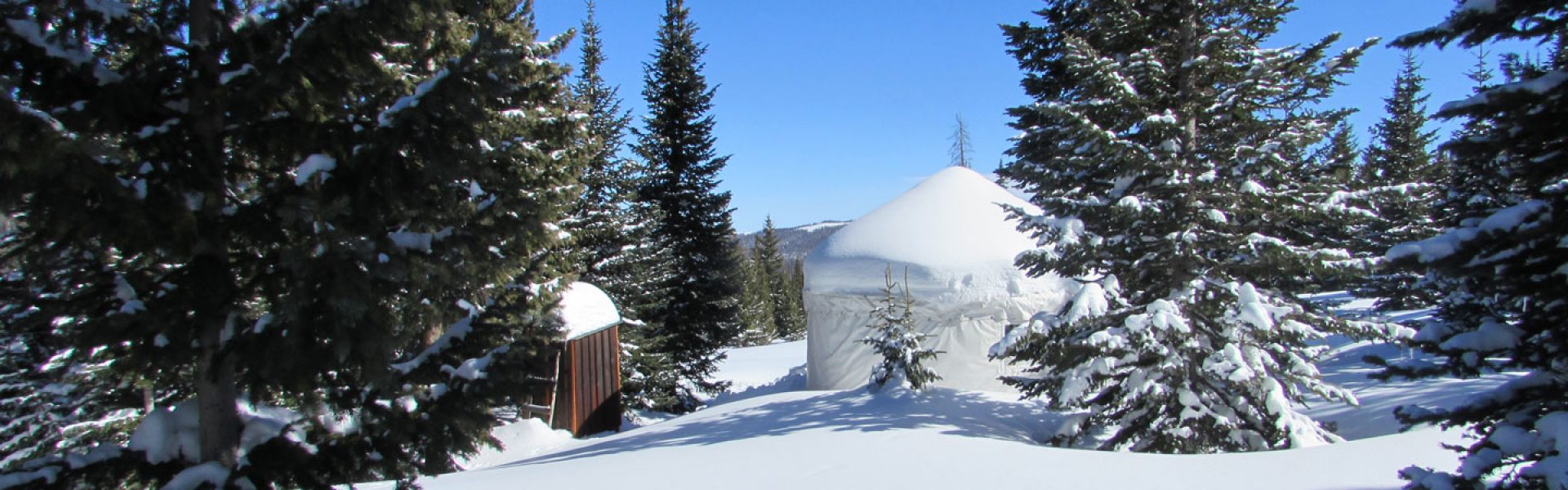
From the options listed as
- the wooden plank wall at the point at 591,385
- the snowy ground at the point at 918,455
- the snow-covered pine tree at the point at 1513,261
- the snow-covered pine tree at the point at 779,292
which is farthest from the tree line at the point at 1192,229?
the snow-covered pine tree at the point at 779,292

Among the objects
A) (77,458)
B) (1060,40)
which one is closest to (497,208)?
(77,458)

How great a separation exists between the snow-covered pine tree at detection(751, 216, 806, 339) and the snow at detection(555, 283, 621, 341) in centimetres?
3663

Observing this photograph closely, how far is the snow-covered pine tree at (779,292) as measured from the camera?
5069 centimetres

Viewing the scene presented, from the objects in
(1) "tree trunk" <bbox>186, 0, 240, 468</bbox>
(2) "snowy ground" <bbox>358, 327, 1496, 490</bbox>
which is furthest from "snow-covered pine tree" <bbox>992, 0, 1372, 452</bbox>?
(1) "tree trunk" <bbox>186, 0, 240, 468</bbox>

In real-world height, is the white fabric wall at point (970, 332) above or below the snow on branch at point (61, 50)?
below

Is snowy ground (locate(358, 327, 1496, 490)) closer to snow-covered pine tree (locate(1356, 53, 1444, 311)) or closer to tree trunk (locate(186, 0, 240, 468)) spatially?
tree trunk (locate(186, 0, 240, 468))

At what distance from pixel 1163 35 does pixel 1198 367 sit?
374 centimetres

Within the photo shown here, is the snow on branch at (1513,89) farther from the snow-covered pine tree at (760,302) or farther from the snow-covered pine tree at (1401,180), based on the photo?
the snow-covered pine tree at (760,302)

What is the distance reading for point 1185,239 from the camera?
7008 millimetres

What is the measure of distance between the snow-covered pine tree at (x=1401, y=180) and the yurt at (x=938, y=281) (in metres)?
7.16

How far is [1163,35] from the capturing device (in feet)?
27.5

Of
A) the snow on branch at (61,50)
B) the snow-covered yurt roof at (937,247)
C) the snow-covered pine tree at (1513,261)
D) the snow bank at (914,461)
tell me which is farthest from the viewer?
the snow-covered yurt roof at (937,247)

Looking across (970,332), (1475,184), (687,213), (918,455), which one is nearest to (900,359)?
(970,332)

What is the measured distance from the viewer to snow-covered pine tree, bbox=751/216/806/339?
166ft
